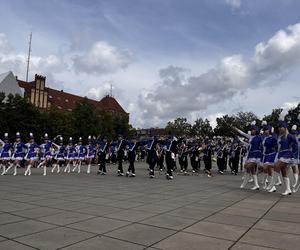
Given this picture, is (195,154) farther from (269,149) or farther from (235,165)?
(269,149)

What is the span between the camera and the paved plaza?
17.3 ft

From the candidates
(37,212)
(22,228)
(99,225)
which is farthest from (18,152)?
(99,225)

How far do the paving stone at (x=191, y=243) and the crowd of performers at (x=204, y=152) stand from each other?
267 inches

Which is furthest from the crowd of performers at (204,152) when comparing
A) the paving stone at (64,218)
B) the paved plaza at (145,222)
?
the paving stone at (64,218)

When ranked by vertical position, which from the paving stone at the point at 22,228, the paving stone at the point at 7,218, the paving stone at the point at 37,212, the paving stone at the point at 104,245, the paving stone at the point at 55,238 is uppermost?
the paving stone at the point at 37,212

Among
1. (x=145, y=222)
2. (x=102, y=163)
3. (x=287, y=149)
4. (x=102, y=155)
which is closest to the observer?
(x=145, y=222)

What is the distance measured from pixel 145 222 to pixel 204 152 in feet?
49.6

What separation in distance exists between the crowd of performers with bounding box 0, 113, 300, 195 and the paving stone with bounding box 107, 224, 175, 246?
6.77 m

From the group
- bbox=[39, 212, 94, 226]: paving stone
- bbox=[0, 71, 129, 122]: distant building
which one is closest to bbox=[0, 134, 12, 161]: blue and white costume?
bbox=[39, 212, 94, 226]: paving stone

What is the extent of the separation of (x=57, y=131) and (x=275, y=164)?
45.6 metres

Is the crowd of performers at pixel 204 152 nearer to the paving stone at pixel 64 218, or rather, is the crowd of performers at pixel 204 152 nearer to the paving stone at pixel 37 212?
the paving stone at pixel 64 218

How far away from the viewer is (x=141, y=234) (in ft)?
18.8

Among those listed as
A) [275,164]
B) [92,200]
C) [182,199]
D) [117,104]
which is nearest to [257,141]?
[275,164]

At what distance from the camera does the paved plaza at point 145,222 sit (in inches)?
208
